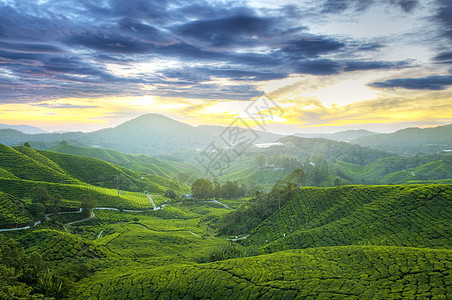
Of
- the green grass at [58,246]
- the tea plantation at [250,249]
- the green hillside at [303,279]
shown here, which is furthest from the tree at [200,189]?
the green hillside at [303,279]

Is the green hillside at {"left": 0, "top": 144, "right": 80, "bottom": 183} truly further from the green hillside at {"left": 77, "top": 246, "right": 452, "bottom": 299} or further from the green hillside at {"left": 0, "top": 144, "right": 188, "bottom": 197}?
the green hillside at {"left": 77, "top": 246, "right": 452, "bottom": 299}

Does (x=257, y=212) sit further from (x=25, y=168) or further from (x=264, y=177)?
(x=264, y=177)

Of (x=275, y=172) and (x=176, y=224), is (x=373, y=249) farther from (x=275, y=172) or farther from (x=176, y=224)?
(x=275, y=172)

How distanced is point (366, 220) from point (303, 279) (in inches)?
1115

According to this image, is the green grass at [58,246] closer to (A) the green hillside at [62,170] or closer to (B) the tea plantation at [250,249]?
(B) the tea plantation at [250,249]

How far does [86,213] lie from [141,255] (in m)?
39.3

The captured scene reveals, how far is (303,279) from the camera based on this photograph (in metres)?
26.5

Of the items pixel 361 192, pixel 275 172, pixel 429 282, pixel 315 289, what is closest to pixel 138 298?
pixel 315 289

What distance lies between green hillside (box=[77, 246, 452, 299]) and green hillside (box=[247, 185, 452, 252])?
1068cm

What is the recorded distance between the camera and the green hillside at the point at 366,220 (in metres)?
39.6

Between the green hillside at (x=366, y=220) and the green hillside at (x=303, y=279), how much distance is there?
35.0 feet

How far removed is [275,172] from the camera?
190 m

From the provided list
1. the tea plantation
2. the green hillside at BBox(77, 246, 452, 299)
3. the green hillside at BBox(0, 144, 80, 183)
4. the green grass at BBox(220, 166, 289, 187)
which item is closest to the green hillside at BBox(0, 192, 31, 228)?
the tea plantation

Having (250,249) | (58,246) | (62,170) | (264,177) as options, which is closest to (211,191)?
(264,177)
